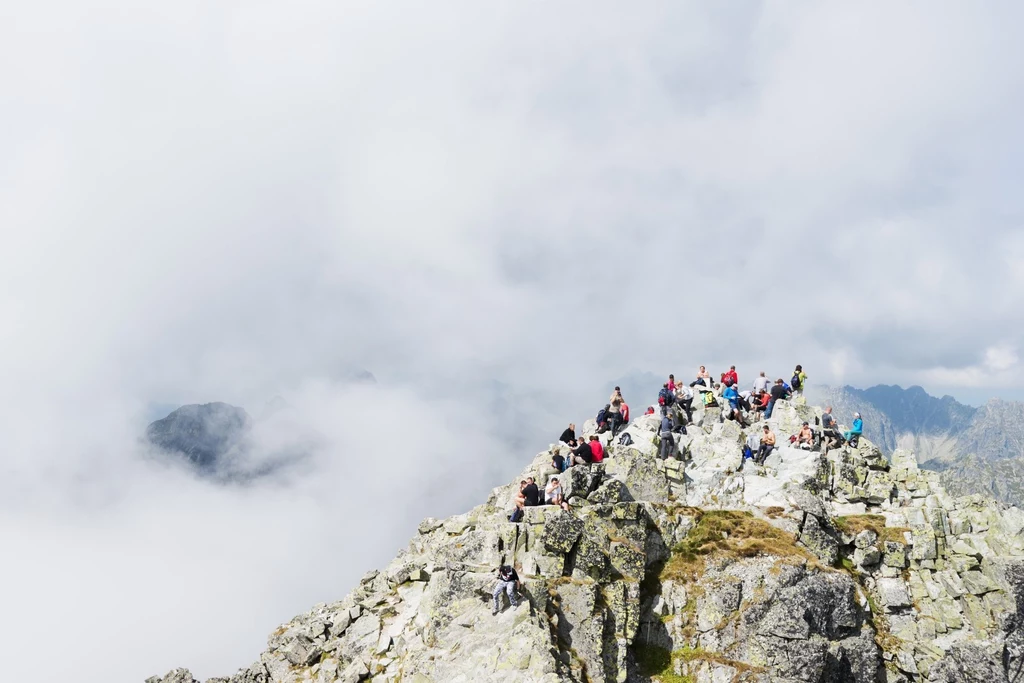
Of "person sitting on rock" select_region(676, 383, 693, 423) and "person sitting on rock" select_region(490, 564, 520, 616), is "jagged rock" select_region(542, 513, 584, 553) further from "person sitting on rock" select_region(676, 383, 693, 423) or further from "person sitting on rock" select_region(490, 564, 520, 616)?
"person sitting on rock" select_region(676, 383, 693, 423)

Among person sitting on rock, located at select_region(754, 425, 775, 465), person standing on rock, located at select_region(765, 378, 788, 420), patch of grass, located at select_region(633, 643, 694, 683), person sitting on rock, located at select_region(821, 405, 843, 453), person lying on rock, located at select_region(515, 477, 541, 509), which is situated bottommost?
patch of grass, located at select_region(633, 643, 694, 683)

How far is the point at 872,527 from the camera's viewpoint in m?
47.5

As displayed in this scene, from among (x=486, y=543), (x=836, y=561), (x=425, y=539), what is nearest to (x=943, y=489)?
(x=836, y=561)

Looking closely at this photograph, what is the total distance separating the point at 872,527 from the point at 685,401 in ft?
71.3

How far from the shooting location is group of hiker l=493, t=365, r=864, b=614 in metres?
46.4

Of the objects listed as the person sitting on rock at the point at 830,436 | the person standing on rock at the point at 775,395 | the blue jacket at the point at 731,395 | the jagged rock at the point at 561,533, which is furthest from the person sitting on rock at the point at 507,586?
the person standing on rock at the point at 775,395

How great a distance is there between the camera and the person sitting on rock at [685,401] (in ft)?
208

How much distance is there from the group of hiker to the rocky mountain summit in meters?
1.98

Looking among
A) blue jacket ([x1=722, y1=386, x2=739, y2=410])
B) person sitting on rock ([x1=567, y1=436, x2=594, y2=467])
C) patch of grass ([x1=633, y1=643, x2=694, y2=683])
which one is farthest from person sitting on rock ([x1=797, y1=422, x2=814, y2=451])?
patch of grass ([x1=633, y1=643, x2=694, y2=683])

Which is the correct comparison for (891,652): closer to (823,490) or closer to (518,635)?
(823,490)

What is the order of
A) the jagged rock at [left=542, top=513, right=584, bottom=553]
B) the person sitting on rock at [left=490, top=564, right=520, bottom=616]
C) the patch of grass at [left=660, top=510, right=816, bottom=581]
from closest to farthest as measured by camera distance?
the person sitting on rock at [left=490, top=564, right=520, bottom=616] → the jagged rock at [left=542, top=513, right=584, bottom=553] → the patch of grass at [left=660, top=510, right=816, bottom=581]

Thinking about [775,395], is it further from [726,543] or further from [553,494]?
[553,494]

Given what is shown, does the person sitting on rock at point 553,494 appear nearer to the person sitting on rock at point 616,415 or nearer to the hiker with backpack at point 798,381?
the person sitting on rock at point 616,415

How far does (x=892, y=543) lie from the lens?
1809 inches
